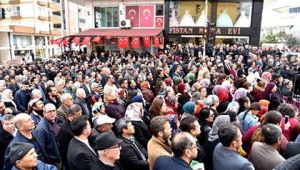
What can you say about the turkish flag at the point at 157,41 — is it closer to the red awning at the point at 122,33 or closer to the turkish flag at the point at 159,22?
the red awning at the point at 122,33

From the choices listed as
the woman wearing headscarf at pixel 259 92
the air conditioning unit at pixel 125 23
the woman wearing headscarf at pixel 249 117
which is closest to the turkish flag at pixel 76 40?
the air conditioning unit at pixel 125 23

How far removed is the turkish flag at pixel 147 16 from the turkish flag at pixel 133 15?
396mm

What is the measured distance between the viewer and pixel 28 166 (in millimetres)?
2721

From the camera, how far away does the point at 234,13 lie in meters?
23.4

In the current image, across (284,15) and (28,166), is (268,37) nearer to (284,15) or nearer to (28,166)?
(284,15)

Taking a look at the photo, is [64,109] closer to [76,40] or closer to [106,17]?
[76,40]

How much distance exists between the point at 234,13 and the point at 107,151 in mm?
23045

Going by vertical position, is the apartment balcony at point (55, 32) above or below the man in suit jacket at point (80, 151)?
above

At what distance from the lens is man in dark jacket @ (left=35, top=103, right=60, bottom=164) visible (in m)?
4.05

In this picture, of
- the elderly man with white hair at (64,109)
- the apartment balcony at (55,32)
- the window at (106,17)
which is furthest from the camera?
the apartment balcony at (55,32)

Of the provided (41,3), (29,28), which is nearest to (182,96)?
(29,28)

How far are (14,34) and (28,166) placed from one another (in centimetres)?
3354

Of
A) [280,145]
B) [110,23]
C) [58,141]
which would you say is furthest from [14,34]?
[280,145]

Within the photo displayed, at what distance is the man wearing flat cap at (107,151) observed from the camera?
9.25 ft
